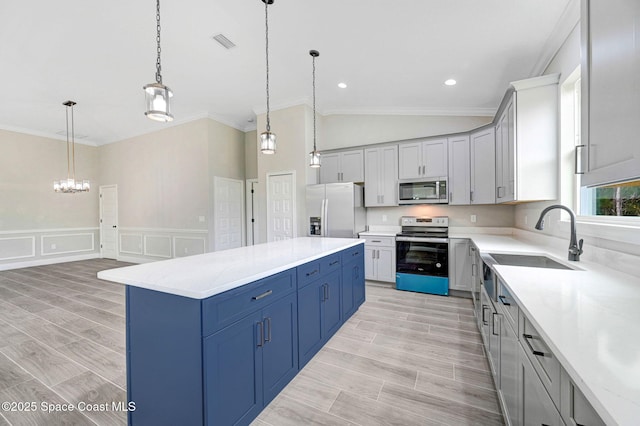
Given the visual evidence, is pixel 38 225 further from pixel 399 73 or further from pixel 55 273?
pixel 399 73

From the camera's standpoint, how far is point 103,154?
25.5ft

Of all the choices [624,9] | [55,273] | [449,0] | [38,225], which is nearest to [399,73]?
[449,0]

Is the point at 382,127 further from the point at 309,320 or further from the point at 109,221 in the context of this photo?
the point at 109,221

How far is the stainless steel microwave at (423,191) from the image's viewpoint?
165 inches

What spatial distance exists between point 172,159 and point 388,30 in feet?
18.2

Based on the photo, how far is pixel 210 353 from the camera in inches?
52.0

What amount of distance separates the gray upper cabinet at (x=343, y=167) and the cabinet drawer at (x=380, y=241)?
1077 mm

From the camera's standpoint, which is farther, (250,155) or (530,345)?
(250,155)

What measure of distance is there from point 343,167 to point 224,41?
2656mm

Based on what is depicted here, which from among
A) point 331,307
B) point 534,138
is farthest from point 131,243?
point 534,138

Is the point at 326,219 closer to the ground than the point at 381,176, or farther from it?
closer to the ground

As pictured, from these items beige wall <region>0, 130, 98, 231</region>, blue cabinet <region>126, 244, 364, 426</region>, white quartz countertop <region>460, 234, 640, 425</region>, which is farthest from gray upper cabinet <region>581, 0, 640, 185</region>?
beige wall <region>0, 130, 98, 231</region>

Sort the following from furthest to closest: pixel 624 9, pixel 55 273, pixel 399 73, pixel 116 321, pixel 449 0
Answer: pixel 55 273, pixel 399 73, pixel 116 321, pixel 449 0, pixel 624 9

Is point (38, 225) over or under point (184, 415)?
over
